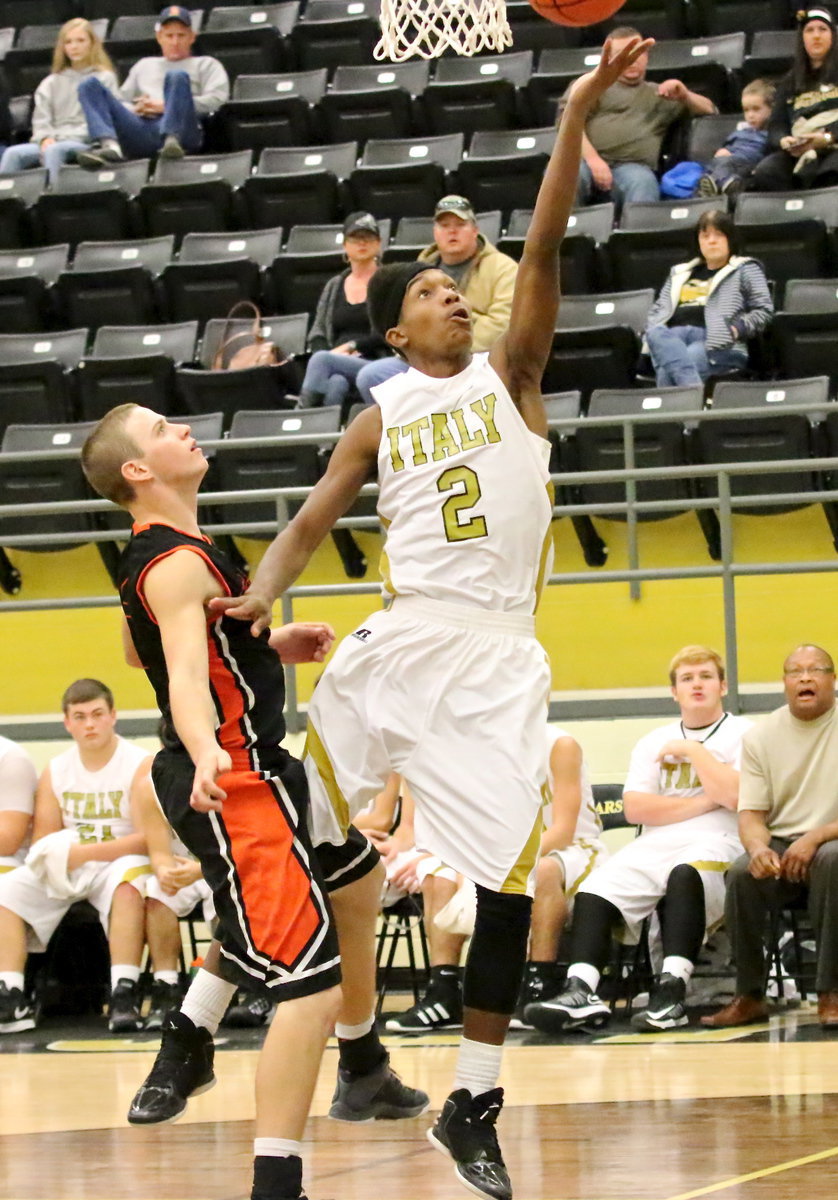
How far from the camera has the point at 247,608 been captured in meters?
3.73

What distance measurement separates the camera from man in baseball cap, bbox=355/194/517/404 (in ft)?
28.5

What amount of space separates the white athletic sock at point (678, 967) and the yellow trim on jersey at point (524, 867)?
9.19 feet

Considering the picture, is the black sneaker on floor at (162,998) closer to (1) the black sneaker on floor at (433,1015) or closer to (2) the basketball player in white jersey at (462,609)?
(1) the black sneaker on floor at (433,1015)

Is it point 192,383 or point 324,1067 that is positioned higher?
point 192,383

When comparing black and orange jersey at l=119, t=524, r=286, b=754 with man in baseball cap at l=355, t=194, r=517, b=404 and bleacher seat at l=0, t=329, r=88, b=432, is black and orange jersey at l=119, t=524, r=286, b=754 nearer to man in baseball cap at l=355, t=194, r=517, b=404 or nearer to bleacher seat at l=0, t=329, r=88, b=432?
man in baseball cap at l=355, t=194, r=517, b=404

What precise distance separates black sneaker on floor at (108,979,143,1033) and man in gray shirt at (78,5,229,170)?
21.6ft

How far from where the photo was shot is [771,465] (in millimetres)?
7594

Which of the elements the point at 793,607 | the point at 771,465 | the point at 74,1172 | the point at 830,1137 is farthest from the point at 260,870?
the point at 793,607

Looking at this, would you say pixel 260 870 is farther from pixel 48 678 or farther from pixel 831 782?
pixel 48 678

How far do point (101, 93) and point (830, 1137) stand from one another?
366 inches

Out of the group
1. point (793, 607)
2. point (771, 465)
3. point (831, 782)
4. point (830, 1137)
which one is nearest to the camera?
point (830, 1137)

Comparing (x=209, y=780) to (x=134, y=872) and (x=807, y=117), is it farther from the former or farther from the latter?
(x=807, y=117)

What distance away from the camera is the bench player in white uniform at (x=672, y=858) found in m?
6.50

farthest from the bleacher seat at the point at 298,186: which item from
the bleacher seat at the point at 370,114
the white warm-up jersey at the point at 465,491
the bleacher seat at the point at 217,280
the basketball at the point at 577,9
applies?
the white warm-up jersey at the point at 465,491
